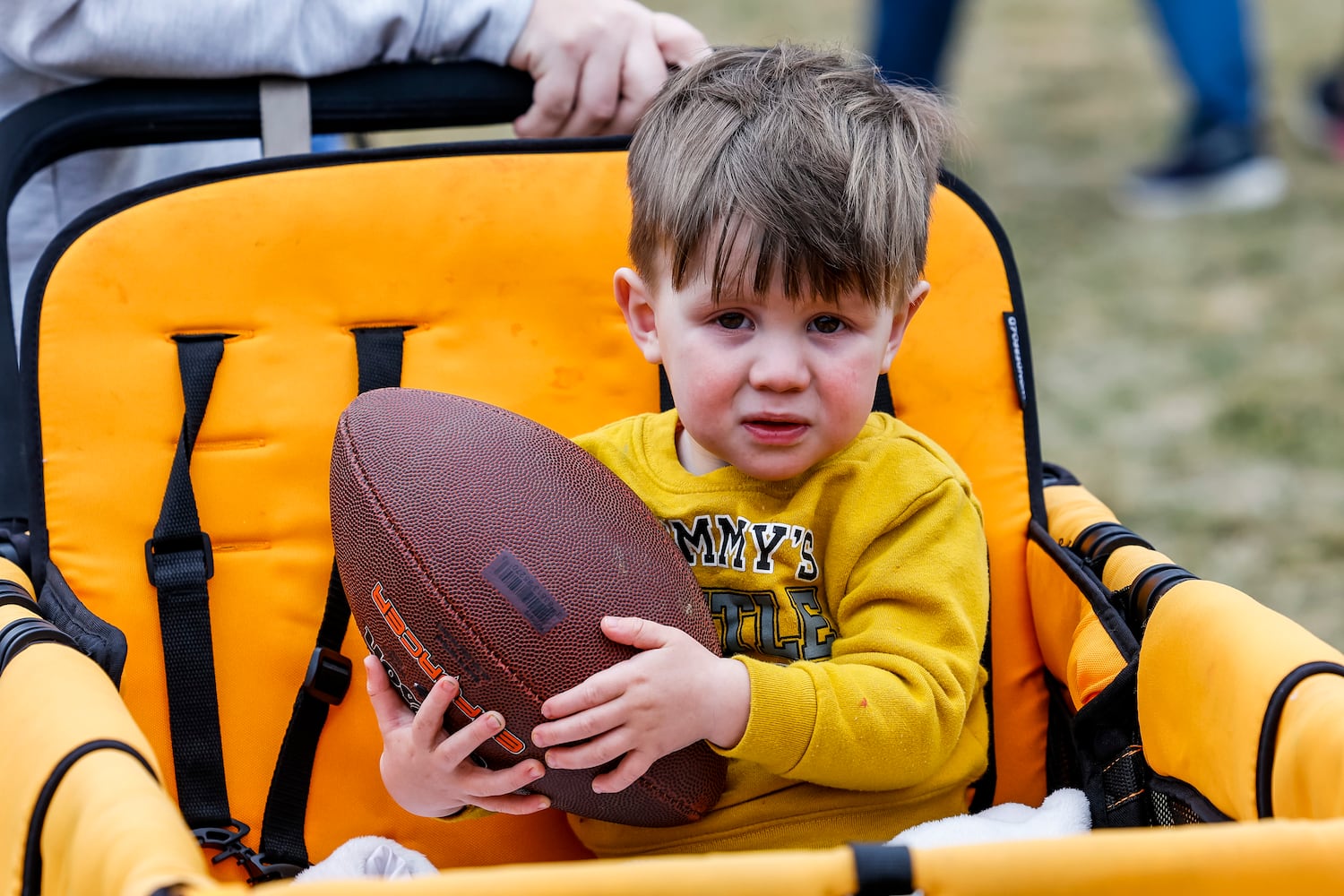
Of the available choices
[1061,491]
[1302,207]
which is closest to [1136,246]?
[1302,207]

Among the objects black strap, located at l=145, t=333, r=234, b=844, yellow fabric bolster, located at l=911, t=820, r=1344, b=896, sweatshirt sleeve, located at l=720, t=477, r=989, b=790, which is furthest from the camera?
black strap, located at l=145, t=333, r=234, b=844

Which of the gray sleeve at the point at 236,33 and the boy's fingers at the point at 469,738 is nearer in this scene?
the boy's fingers at the point at 469,738

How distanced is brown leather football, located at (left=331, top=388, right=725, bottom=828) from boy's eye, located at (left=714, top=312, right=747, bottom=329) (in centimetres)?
19

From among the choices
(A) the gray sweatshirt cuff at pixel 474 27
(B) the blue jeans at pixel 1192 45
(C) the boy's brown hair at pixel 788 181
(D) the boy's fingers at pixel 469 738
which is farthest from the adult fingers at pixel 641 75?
(B) the blue jeans at pixel 1192 45

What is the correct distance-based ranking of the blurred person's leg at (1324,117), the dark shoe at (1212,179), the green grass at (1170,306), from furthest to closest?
the blurred person's leg at (1324,117) → the dark shoe at (1212,179) → the green grass at (1170,306)

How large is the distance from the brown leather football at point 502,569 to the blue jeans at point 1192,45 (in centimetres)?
359

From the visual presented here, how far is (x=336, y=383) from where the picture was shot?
1.73m

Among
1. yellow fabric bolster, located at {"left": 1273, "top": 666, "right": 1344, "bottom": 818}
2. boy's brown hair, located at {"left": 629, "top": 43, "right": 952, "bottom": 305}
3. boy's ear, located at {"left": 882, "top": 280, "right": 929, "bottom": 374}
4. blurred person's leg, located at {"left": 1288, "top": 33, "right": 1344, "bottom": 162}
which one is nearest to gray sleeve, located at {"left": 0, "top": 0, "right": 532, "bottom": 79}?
boy's brown hair, located at {"left": 629, "top": 43, "right": 952, "bottom": 305}

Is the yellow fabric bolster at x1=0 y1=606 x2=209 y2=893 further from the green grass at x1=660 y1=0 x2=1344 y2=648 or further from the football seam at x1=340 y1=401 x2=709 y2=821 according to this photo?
the green grass at x1=660 y1=0 x2=1344 y2=648

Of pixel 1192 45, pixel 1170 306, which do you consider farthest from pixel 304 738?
pixel 1192 45

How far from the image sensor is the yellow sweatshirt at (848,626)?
138cm

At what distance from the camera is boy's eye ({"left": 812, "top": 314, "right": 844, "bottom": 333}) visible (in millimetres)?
1416

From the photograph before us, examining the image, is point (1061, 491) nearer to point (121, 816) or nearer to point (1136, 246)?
point (121, 816)

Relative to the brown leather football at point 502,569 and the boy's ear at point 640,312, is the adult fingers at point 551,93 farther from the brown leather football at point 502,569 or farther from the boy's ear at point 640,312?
the brown leather football at point 502,569
